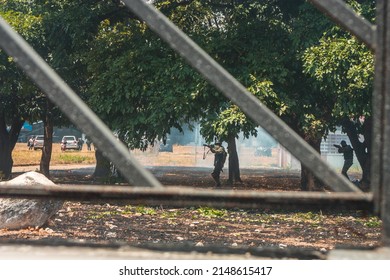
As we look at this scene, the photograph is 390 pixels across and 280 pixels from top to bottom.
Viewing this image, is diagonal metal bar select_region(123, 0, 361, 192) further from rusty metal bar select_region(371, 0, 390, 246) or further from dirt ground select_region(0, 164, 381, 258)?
dirt ground select_region(0, 164, 381, 258)

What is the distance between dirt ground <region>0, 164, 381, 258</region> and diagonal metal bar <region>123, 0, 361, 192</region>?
6.64 meters

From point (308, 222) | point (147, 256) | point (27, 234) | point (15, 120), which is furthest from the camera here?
point (15, 120)

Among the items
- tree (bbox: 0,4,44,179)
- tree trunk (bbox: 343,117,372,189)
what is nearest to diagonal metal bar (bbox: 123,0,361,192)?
tree (bbox: 0,4,44,179)

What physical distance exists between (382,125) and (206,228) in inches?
442

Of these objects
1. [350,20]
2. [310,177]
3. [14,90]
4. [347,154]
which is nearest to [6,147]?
[14,90]

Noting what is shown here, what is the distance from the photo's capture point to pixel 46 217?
12.3m

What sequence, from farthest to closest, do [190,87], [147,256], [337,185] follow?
[190,87] < [337,185] < [147,256]

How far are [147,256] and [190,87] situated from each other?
14574 millimetres

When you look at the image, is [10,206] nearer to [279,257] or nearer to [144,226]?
[144,226]

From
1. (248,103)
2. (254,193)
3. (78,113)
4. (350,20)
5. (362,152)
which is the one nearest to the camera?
(254,193)

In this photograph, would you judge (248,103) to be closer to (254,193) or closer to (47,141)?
(254,193)

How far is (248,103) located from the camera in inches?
135

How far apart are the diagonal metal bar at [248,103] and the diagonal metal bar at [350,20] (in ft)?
1.83

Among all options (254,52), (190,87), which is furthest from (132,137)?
(254,52)
